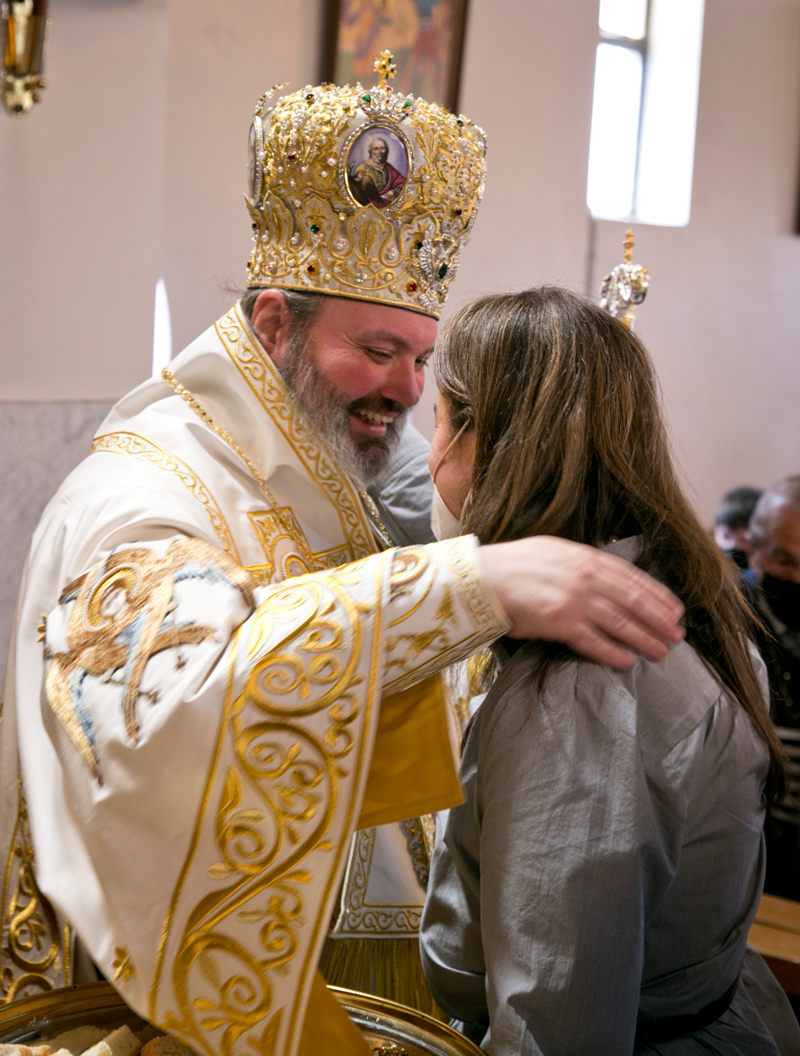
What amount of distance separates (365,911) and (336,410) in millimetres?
974

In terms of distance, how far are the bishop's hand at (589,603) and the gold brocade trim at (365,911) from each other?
87 cm

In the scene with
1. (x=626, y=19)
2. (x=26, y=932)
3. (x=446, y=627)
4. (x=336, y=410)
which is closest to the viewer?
(x=446, y=627)

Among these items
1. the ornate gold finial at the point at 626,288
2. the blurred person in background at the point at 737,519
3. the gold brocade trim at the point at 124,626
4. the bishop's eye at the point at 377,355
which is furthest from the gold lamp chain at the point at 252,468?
the blurred person in background at the point at 737,519

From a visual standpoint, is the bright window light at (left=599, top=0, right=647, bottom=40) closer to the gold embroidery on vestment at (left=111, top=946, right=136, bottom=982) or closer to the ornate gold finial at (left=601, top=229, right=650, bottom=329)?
the ornate gold finial at (left=601, top=229, right=650, bottom=329)

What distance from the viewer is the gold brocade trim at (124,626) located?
4.17ft

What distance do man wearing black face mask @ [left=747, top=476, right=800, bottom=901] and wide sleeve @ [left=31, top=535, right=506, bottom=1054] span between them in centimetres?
202

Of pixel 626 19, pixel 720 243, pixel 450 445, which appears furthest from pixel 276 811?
pixel 626 19

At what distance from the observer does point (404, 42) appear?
14.8 ft

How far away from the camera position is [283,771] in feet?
4.06

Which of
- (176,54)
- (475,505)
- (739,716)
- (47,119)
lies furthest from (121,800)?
(176,54)

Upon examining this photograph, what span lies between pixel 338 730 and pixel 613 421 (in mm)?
488

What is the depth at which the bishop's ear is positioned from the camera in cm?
233

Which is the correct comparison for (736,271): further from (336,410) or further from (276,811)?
(276,811)

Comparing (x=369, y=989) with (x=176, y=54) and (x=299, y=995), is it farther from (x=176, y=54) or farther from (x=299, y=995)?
(x=176, y=54)
